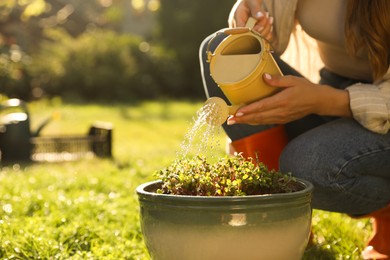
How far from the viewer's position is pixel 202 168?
6.66 ft

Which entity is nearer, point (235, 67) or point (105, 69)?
point (235, 67)

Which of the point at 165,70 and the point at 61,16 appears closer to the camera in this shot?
the point at 165,70

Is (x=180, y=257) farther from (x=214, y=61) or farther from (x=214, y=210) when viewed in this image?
(x=214, y=61)

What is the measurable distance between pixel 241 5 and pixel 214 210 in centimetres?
106

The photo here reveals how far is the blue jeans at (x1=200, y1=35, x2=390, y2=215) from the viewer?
2.33 metres

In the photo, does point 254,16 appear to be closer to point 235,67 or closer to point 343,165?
point 235,67

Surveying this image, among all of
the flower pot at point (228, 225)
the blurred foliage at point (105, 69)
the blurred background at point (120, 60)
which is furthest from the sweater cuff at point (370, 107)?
the blurred foliage at point (105, 69)

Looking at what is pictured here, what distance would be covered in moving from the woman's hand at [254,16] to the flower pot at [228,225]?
0.87 m

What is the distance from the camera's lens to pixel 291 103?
224 centimetres

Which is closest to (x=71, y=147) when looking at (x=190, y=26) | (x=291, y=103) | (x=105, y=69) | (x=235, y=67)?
(x=291, y=103)

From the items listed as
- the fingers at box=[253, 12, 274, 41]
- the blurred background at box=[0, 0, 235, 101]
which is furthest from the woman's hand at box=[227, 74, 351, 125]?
the blurred background at box=[0, 0, 235, 101]

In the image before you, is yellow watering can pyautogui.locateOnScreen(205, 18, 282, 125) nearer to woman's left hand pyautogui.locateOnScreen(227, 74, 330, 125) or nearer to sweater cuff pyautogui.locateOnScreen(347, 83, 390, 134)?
woman's left hand pyautogui.locateOnScreen(227, 74, 330, 125)

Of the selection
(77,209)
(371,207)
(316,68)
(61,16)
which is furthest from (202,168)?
(61,16)

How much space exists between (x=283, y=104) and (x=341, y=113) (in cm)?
30
